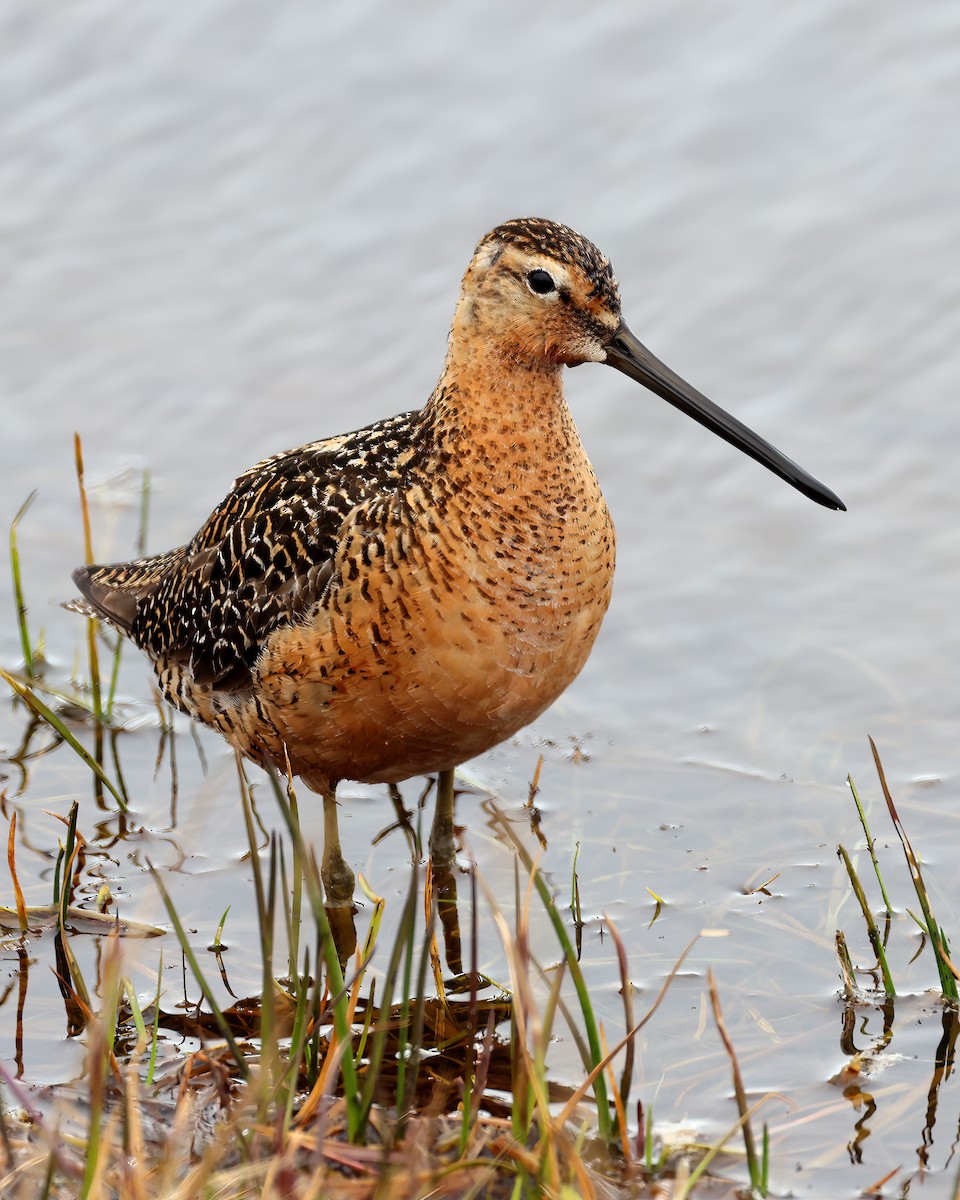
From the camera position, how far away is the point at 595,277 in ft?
14.9

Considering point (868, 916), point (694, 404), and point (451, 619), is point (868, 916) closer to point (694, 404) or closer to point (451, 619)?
point (451, 619)

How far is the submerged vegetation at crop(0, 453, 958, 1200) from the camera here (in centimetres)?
322

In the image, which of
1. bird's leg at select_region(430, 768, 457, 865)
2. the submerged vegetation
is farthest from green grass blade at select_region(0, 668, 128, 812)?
bird's leg at select_region(430, 768, 457, 865)

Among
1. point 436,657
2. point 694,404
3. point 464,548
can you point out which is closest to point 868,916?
point 436,657

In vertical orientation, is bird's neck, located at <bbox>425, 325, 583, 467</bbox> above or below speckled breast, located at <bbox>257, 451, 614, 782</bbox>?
above

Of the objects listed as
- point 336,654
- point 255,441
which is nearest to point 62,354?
point 255,441

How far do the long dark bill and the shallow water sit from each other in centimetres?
112

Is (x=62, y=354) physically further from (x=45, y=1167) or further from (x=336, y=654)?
(x=45, y=1167)

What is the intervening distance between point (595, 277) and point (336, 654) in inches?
43.2

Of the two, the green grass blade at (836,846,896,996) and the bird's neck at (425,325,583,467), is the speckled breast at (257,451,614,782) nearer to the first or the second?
the bird's neck at (425,325,583,467)

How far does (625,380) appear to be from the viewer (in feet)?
25.4

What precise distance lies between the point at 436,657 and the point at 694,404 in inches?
37.4

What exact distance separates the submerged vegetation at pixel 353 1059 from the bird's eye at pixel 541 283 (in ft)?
4.39

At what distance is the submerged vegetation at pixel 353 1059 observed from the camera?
3219 mm
